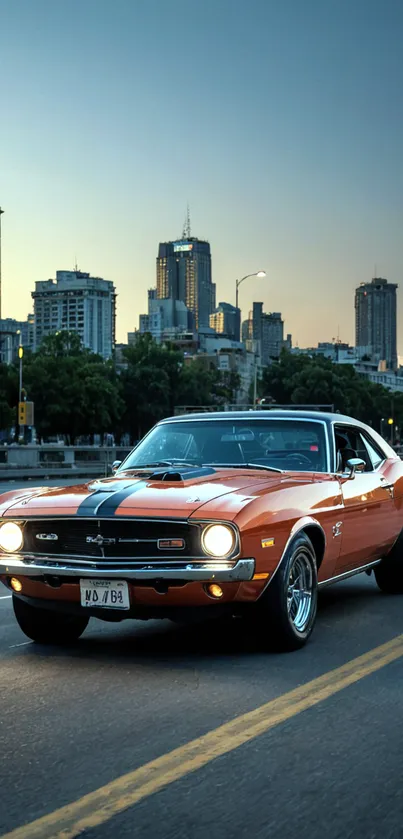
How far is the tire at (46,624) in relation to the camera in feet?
22.3

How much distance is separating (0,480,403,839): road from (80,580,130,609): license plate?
0.37 m

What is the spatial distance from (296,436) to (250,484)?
4.51 ft

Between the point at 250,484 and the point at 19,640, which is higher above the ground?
the point at 250,484

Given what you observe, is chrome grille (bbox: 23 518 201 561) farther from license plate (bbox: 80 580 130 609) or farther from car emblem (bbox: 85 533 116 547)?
license plate (bbox: 80 580 130 609)

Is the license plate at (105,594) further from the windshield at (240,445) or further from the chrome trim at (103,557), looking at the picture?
the windshield at (240,445)

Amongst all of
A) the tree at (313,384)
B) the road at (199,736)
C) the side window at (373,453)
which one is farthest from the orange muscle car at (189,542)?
the tree at (313,384)

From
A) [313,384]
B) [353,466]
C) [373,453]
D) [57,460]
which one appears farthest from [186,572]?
[313,384]

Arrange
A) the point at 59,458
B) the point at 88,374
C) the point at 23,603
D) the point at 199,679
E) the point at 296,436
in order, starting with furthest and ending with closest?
the point at 88,374
the point at 59,458
the point at 296,436
the point at 23,603
the point at 199,679

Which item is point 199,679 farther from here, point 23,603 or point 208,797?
point 208,797

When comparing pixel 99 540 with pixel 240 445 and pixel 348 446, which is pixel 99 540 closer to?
pixel 240 445

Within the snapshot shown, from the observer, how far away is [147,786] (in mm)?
4070

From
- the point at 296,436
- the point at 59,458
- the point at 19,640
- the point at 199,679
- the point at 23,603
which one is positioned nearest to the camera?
the point at 199,679

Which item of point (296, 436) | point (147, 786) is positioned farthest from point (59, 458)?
point (147, 786)

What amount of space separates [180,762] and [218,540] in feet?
6.41
